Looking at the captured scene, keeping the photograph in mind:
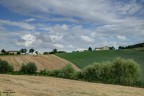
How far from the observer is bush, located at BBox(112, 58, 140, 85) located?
5231 centimetres

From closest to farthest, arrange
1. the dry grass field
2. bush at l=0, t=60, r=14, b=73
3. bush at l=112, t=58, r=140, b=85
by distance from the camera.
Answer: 1. bush at l=112, t=58, r=140, b=85
2. bush at l=0, t=60, r=14, b=73
3. the dry grass field

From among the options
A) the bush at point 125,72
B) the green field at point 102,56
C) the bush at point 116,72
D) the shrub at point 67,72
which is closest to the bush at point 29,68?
the shrub at point 67,72

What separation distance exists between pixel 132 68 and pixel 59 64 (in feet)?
75.4

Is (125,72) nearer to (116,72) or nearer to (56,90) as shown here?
(116,72)

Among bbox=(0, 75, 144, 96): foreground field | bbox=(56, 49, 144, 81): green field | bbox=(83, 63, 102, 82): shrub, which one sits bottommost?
bbox=(0, 75, 144, 96): foreground field

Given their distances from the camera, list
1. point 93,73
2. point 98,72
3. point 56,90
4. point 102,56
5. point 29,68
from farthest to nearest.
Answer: point 102,56, point 29,68, point 93,73, point 98,72, point 56,90

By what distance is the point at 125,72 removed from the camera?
53.6 m

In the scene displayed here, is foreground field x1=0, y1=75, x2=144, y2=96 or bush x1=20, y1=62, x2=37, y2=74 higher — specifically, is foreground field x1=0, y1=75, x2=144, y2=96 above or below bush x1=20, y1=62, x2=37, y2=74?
below

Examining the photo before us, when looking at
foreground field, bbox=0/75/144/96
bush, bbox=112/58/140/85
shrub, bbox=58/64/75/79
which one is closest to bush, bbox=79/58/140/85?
bush, bbox=112/58/140/85

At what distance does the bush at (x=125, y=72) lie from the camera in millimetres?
52312

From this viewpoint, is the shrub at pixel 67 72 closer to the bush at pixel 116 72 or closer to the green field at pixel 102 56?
the bush at pixel 116 72

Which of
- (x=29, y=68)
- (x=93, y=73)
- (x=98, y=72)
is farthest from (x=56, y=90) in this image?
(x=29, y=68)

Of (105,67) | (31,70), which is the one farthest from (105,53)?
(105,67)

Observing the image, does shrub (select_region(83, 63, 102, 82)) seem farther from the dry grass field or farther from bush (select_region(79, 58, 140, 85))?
the dry grass field
